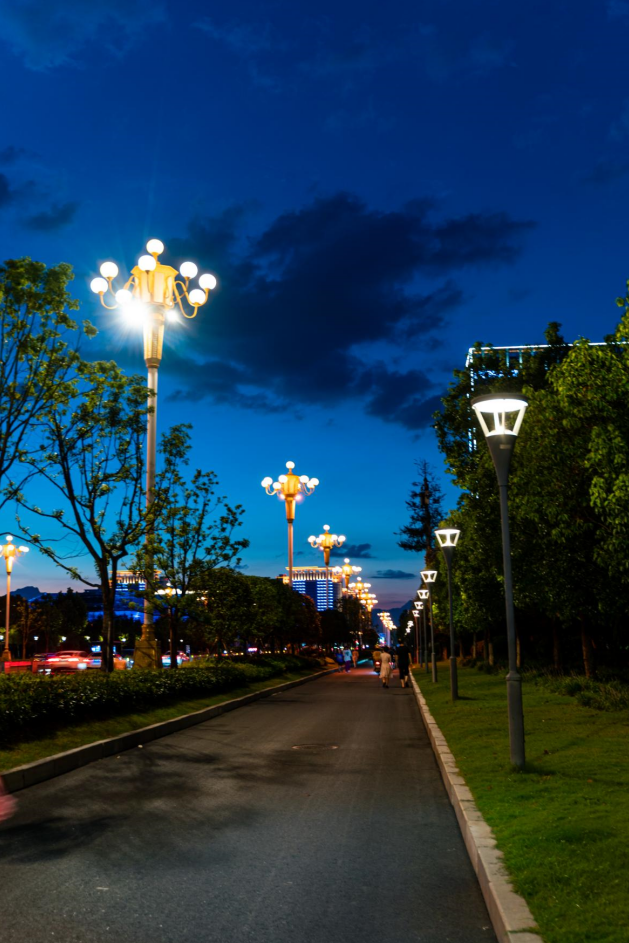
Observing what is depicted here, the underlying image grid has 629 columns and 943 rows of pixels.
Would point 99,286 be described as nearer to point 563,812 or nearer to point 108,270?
point 108,270

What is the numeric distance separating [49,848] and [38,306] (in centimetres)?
1024

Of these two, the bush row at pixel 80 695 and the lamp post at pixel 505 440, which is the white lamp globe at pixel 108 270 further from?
the lamp post at pixel 505 440

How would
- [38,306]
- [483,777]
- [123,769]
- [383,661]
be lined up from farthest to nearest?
[383,661], [38,306], [123,769], [483,777]

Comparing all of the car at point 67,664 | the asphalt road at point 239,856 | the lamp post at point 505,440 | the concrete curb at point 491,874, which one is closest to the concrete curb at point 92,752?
the asphalt road at point 239,856

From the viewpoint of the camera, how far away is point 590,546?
18281mm

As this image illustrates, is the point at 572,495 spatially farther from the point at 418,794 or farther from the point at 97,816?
the point at 97,816

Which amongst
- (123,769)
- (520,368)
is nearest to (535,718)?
(123,769)

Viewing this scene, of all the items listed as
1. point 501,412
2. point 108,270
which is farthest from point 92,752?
point 108,270

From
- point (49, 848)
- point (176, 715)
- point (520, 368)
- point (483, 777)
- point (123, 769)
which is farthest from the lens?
point (520, 368)

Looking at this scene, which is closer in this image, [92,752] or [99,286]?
[92,752]

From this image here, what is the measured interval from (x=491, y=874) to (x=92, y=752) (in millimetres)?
7862

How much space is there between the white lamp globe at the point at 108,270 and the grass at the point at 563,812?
14023mm

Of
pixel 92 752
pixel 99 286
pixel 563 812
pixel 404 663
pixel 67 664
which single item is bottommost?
pixel 67 664

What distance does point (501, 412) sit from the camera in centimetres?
1070
